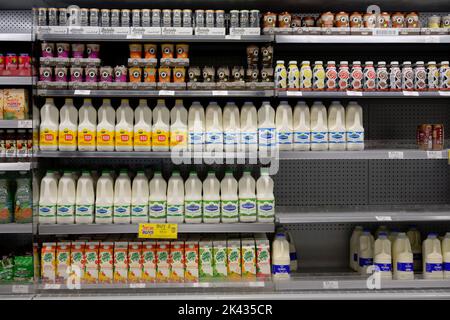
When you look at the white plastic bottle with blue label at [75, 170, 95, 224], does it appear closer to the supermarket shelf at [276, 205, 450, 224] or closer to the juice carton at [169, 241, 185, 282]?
the juice carton at [169, 241, 185, 282]

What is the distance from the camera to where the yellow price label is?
329cm

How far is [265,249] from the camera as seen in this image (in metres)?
3.39

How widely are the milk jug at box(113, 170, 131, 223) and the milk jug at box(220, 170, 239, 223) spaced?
64cm

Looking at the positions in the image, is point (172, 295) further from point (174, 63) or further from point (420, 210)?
point (420, 210)

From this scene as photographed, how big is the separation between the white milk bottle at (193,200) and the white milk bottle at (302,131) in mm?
724

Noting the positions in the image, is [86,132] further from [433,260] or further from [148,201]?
[433,260]

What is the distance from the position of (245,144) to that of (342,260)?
1.32 m

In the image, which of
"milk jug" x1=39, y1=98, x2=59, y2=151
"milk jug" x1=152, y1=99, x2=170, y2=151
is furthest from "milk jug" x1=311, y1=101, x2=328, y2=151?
"milk jug" x1=39, y1=98, x2=59, y2=151

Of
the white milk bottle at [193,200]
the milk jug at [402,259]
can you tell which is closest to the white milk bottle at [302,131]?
the white milk bottle at [193,200]

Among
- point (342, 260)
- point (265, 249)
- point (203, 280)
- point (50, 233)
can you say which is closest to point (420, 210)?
point (342, 260)

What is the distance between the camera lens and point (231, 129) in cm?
341

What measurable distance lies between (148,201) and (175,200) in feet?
0.61

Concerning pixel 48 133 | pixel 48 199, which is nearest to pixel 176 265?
pixel 48 199

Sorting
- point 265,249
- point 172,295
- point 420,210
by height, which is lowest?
point 172,295
